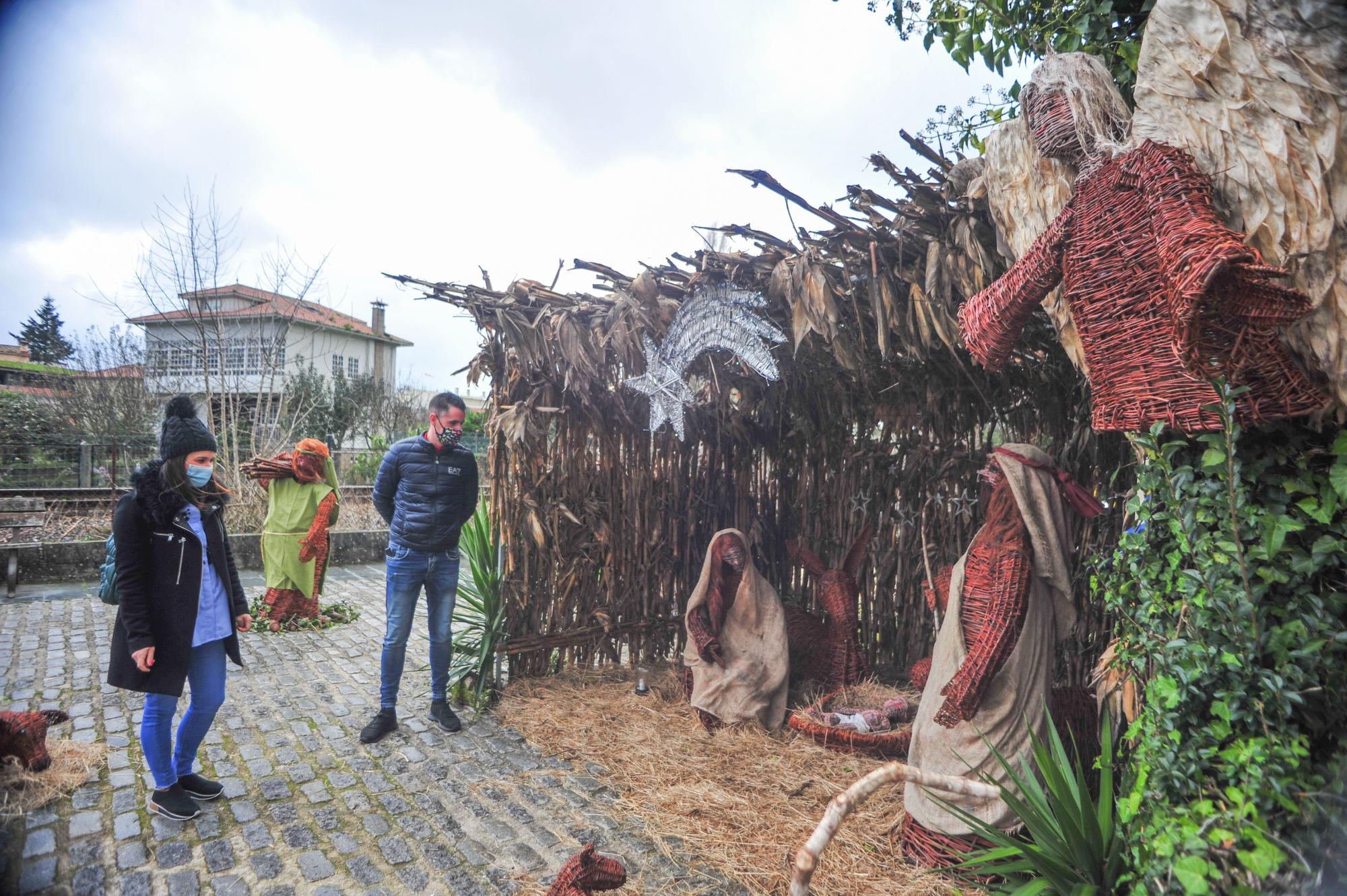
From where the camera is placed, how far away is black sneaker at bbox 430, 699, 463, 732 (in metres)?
4.48

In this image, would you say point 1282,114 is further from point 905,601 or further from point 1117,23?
point 905,601

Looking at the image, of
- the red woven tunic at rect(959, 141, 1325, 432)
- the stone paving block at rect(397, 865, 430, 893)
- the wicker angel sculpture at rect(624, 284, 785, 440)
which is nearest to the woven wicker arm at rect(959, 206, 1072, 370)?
the red woven tunic at rect(959, 141, 1325, 432)

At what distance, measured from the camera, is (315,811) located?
3.40m

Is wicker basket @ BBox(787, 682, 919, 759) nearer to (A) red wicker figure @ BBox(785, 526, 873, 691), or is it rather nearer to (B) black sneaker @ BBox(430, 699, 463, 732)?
(A) red wicker figure @ BBox(785, 526, 873, 691)

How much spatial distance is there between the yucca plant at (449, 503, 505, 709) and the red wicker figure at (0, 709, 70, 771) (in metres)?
2.10

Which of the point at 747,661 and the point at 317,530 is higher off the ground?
the point at 317,530

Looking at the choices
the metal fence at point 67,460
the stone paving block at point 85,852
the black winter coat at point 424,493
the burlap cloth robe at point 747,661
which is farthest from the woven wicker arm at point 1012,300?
the metal fence at point 67,460

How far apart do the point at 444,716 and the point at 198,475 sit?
83.7 inches

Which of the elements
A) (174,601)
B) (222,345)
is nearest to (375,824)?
(174,601)

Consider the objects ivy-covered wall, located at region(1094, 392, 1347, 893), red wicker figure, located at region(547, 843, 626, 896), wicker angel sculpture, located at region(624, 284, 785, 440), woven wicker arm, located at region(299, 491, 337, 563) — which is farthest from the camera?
woven wicker arm, located at region(299, 491, 337, 563)

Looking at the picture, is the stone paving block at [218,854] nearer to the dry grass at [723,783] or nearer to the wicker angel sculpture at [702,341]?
the dry grass at [723,783]

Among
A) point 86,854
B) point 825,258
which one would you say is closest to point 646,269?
point 825,258

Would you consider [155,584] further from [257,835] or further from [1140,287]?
[1140,287]

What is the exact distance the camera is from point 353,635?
6641 millimetres
